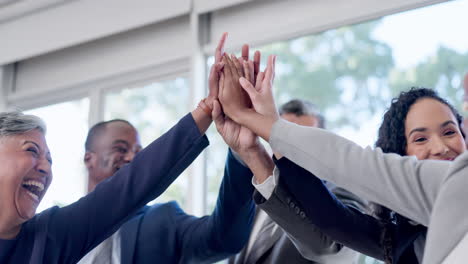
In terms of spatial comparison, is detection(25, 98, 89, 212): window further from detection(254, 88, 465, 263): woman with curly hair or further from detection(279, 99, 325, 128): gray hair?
detection(254, 88, 465, 263): woman with curly hair

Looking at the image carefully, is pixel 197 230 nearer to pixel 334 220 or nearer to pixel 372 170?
pixel 334 220

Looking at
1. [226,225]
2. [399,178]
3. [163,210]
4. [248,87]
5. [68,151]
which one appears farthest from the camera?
[68,151]

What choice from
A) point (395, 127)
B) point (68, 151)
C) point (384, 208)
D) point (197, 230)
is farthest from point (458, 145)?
point (68, 151)

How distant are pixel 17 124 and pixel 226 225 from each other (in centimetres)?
78

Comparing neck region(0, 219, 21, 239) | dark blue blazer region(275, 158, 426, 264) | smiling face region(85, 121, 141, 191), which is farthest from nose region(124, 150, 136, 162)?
dark blue blazer region(275, 158, 426, 264)

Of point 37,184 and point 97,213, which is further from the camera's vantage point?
point 37,184

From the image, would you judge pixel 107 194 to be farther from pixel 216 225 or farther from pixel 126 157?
pixel 126 157

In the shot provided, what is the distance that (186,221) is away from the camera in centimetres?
263

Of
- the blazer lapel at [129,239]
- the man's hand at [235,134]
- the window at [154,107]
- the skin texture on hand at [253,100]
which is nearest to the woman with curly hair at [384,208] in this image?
the skin texture on hand at [253,100]

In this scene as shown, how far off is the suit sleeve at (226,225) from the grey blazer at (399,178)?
0.56 metres

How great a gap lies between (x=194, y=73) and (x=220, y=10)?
42 centimetres

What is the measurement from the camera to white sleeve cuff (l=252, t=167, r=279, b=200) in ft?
6.56

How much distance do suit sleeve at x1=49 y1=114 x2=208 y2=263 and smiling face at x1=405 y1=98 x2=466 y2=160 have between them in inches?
27.1

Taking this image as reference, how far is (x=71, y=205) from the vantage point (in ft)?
6.95
